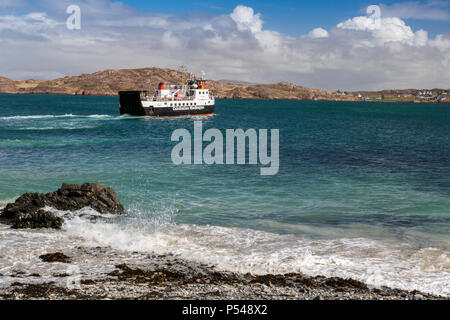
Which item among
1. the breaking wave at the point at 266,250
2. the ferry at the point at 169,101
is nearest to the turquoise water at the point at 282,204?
the breaking wave at the point at 266,250

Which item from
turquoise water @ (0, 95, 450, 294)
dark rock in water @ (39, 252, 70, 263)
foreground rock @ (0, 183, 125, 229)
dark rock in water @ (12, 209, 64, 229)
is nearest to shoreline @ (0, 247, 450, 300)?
turquoise water @ (0, 95, 450, 294)

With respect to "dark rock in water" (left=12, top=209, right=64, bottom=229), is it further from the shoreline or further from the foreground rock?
the shoreline

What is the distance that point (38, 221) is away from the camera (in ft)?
52.0

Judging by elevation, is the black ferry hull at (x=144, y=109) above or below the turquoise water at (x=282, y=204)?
above

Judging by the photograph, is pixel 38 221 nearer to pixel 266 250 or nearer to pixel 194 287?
pixel 194 287

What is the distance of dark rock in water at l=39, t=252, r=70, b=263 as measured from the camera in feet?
39.6

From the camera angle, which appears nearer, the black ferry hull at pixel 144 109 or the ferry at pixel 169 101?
the black ferry hull at pixel 144 109

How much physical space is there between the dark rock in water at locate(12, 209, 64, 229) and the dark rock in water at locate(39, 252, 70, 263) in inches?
135

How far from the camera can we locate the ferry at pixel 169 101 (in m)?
86.6

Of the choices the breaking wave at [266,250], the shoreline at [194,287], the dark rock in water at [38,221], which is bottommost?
the breaking wave at [266,250]

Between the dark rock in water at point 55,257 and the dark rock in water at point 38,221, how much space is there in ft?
11.3

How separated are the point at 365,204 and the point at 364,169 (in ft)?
35.5

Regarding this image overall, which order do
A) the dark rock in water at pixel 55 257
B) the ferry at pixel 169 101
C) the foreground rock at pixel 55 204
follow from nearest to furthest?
the dark rock in water at pixel 55 257
the foreground rock at pixel 55 204
the ferry at pixel 169 101

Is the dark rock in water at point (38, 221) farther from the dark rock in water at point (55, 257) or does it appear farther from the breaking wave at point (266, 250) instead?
the dark rock in water at point (55, 257)
